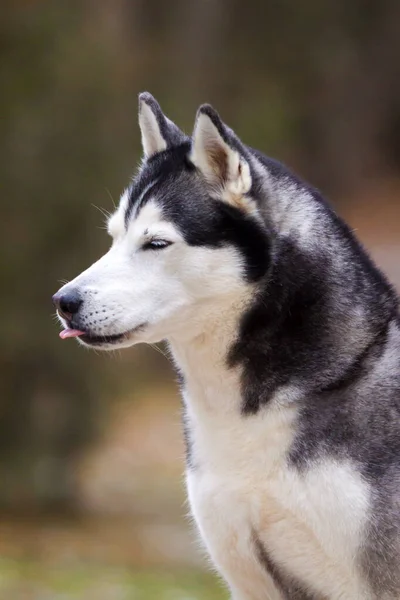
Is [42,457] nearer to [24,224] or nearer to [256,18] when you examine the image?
[24,224]

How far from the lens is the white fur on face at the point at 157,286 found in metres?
4.22

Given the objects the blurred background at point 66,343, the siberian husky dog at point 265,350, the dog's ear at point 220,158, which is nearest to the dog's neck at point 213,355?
the siberian husky dog at point 265,350

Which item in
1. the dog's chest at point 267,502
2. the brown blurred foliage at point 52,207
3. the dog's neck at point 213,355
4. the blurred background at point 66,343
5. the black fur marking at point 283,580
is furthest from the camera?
the brown blurred foliage at point 52,207

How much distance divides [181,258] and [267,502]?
996 mm

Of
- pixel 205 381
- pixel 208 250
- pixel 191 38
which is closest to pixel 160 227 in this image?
pixel 208 250

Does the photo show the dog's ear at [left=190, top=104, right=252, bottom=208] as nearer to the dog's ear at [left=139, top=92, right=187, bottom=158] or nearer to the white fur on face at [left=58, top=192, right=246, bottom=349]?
the white fur on face at [left=58, top=192, right=246, bottom=349]

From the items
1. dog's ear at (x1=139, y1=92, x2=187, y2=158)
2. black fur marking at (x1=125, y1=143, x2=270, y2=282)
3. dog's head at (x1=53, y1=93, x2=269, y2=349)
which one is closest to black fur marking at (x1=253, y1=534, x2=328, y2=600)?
dog's head at (x1=53, y1=93, x2=269, y2=349)

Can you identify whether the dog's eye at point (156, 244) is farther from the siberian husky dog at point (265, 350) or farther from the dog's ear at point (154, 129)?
the dog's ear at point (154, 129)

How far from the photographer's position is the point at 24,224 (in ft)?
38.8

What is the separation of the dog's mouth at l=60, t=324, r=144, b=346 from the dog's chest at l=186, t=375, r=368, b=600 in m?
0.41

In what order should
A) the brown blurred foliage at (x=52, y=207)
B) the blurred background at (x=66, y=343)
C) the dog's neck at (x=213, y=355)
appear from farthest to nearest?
the brown blurred foliage at (x=52, y=207) → the blurred background at (x=66, y=343) → the dog's neck at (x=213, y=355)

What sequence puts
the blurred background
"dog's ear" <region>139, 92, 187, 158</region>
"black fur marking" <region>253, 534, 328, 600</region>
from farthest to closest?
the blurred background → "dog's ear" <region>139, 92, 187, 158</region> → "black fur marking" <region>253, 534, 328, 600</region>

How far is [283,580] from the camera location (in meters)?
4.50

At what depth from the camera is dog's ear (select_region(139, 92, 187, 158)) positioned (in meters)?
4.79
